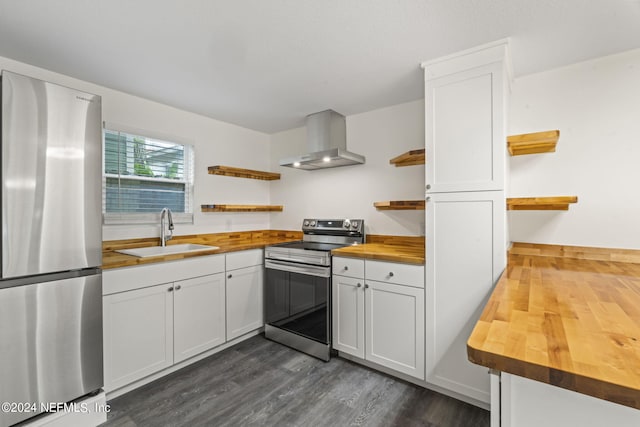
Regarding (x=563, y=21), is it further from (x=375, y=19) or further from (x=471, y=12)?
(x=375, y=19)

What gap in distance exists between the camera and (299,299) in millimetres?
2623

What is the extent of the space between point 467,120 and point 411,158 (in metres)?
0.58

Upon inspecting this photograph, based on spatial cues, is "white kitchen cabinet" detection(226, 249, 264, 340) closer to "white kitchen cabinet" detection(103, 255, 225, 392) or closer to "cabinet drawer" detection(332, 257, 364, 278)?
"white kitchen cabinet" detection(103, 255, 225, 392)

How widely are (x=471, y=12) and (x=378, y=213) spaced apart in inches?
70.3

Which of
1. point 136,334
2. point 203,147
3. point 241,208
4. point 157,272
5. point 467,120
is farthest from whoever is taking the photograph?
point 241,208

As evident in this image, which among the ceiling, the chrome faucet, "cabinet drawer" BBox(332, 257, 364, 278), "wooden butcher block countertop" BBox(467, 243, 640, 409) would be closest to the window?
the chrome faucet

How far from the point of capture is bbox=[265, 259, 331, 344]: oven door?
2.46 meters

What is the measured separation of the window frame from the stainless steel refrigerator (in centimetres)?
79

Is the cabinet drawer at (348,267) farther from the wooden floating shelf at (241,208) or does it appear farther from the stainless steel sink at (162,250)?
the wooden floating shelf at (241,208)

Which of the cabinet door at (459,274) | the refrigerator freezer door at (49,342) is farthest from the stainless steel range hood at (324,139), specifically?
the refrigerator freezer door at (49,342)

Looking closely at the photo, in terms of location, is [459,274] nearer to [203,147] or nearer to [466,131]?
[466,131]

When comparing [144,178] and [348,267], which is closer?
[348,267]

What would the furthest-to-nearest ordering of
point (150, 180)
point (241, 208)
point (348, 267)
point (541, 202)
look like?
point (241, 208)
point (150, 180)
point (348, 267)
point (541, 202)

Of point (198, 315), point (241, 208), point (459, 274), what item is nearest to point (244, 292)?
point (198, 315)
